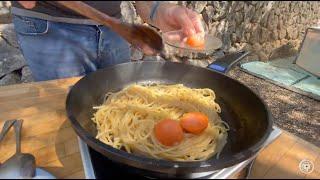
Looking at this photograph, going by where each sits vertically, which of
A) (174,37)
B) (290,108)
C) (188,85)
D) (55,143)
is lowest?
(290,108)

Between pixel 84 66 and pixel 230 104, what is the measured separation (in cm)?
63

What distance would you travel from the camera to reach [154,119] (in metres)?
0.97

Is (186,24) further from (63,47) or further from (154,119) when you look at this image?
(63,47)

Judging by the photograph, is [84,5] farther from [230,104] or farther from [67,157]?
[230,104]

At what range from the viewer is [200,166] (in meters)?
0.63

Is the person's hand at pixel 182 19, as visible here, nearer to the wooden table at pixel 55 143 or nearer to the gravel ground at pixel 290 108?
the wooden table at pixel 55 143

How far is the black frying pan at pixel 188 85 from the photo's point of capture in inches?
25.5

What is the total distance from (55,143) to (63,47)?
0.49 metres

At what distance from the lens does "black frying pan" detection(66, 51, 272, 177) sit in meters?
0.65

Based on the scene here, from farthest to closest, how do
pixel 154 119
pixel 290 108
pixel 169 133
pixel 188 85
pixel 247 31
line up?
1. pixel 247 31
2. pixel 290 108
3. pixel 188 85
4. pixel 154 119
5. pixel 169 133

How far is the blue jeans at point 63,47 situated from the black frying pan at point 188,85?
26cm

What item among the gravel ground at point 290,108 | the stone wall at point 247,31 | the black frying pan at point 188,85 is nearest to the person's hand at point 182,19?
the black frying pan at point 188,85

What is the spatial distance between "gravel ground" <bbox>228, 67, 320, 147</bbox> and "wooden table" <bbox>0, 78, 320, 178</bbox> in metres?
1.34

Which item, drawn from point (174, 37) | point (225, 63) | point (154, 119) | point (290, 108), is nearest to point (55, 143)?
point (154, 119)
